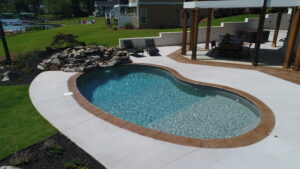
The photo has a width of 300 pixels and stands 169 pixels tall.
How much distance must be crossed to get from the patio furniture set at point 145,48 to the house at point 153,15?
498 inches

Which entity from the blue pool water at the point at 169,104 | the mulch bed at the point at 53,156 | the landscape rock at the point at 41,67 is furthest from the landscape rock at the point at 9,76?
the mulch bed at the point at 53,156

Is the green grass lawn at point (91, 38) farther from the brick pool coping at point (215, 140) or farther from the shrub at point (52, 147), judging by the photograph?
the shrub at point (52, 147)

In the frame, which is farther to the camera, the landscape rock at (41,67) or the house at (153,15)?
the house at (153,15)

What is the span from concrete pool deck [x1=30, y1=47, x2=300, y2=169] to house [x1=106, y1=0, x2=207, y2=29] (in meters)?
21.4

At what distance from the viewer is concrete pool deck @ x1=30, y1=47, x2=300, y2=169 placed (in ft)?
15.2

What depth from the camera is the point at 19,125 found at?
20.7 ft

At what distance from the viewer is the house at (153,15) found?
91.6 ft

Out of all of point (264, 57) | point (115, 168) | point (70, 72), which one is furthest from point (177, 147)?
point (264, 57)

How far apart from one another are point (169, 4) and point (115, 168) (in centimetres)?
2746

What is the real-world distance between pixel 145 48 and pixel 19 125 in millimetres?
11180

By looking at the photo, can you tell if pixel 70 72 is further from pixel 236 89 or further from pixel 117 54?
pixel 236 89

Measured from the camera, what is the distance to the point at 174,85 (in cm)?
1032

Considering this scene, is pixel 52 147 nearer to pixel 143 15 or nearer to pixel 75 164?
pixel 75 164

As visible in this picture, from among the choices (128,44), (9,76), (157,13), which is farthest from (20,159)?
(157,13)
